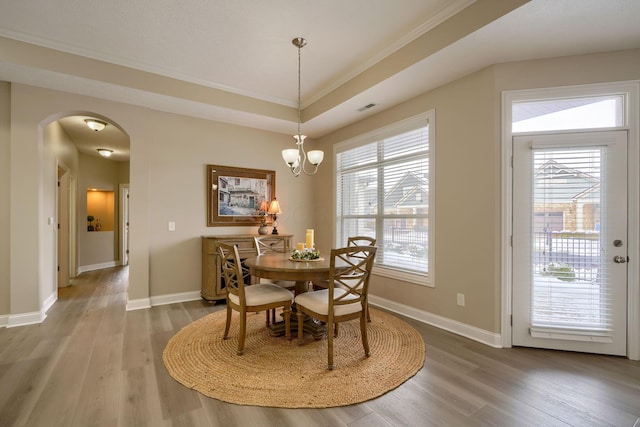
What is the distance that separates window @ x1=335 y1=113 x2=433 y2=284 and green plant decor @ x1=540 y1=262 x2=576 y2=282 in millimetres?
1076

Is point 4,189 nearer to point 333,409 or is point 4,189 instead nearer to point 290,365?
point 290,365

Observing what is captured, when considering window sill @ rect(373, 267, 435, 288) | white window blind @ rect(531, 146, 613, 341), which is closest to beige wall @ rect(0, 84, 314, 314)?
window sill @ rect(373, 267, 435, 288)

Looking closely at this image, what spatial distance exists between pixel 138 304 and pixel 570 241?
16.0 ft

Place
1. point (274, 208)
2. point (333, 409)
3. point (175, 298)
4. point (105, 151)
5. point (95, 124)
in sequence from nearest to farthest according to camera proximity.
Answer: point (333, 409), point (175, 298), point (95, 124), point (274, 208), point (105, 151)

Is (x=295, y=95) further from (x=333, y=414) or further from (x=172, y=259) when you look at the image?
(x=333, y=414)

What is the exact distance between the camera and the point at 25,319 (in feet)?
11.0

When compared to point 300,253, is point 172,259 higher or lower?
lower

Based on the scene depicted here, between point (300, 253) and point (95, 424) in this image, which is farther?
point (300, 253)

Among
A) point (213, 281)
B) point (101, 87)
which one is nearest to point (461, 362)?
point (213, 281)

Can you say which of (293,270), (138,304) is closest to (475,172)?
(293,270)

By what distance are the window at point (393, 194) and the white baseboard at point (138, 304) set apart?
2883mm

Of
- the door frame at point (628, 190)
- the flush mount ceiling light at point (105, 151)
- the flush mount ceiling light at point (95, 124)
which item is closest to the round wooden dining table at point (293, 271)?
the door frame at point (628, 190)

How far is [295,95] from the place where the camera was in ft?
14.2

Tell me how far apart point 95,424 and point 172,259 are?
2697 mm
